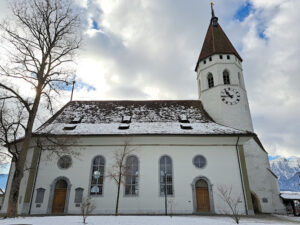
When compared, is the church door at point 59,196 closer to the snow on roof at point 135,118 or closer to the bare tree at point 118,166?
the bare tree at point 118,166

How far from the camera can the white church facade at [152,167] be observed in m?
17.2

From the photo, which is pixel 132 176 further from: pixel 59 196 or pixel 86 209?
pixel 59 196

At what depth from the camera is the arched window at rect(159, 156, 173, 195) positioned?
17.6m

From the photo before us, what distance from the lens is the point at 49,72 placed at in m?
15.3

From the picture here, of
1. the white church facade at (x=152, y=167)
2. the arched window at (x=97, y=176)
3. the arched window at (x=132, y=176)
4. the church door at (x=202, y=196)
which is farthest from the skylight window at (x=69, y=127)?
the church door at (x=202, y=196)

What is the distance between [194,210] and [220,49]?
1827cm

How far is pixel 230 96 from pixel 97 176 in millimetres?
15744

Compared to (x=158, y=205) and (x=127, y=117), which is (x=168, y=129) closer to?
(x=127, y=117)

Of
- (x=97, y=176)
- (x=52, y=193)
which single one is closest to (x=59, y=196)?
(x=52, y=193)

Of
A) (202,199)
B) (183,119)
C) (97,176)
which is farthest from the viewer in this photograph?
(183,119)

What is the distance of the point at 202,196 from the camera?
1756 centimetres

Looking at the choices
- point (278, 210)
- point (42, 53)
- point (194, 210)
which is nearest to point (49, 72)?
point (42, 53)

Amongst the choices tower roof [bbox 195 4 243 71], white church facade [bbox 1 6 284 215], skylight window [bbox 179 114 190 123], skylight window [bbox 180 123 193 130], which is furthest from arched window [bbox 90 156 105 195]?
tower roof [bbox 195 4 243 71]

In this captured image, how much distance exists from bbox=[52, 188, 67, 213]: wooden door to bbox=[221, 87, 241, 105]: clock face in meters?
17.8
